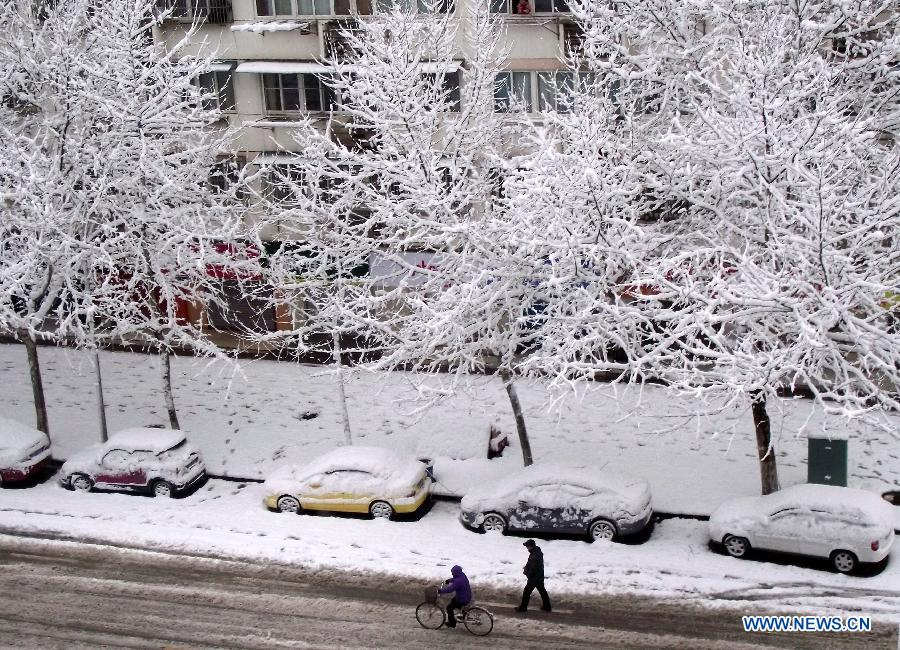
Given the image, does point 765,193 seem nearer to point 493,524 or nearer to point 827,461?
point 827,461

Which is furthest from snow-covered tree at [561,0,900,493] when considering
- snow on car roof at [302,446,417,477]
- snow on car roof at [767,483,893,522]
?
snow on car roof at [302,446,417,477]

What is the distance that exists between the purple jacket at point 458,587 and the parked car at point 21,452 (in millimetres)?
12035

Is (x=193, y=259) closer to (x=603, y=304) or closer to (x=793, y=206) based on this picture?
(x=603, y=304)

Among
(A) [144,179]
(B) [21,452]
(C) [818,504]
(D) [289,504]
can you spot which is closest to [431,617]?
(D) [289,504]

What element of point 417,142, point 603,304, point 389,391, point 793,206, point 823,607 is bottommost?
point 823,607

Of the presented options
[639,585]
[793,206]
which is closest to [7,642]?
[639,585]

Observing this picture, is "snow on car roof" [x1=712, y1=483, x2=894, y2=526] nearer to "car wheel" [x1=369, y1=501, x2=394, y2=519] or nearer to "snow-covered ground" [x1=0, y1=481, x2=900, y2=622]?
"snow-covered ground" [x1=0, y1=481, x2=900, y2=622]

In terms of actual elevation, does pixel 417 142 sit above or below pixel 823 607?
above

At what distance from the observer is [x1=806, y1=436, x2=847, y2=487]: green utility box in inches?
773

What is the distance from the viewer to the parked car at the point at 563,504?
61.5 ft

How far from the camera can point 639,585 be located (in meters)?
Result: 17.4

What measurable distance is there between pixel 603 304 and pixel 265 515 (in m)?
9.26

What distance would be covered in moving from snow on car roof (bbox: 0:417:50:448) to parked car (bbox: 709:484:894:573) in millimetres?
15943

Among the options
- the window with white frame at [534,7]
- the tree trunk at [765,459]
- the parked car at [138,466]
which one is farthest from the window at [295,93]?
the tree trunk at [765,459]
